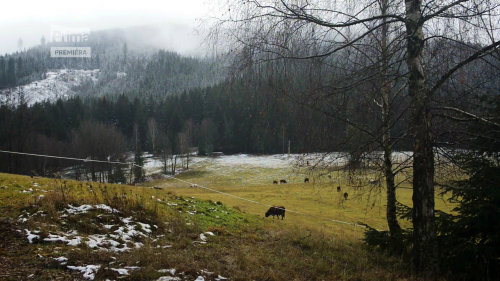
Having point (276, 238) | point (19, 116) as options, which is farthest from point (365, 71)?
point (19, 116)

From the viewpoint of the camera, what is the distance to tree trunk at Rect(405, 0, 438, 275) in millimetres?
4016

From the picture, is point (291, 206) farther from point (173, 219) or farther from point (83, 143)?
point (83, 143)

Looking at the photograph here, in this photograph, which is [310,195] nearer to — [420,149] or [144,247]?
[144,247]

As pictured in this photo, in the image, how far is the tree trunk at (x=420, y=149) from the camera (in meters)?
4.02

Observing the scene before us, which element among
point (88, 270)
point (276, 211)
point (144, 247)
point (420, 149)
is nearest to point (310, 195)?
point (276, 211)

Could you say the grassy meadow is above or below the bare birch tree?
below

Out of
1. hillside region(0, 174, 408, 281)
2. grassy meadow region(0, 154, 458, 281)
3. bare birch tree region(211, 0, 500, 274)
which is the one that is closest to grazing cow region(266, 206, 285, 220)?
grassy meadow region(0, 154, 458, 281)

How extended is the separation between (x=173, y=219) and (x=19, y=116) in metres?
51.4

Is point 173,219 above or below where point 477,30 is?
below

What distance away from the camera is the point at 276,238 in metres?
7.91

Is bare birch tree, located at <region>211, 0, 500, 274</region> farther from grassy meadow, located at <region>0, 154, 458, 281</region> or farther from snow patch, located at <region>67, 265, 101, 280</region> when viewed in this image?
snow patch, located at <region>67, 265, 101, 280</region>

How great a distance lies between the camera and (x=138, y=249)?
206 inches

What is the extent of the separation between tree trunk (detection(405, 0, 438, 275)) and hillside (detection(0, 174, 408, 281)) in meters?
0.69

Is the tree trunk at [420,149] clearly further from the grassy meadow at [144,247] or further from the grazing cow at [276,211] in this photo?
the grazing cow at [276,211]
